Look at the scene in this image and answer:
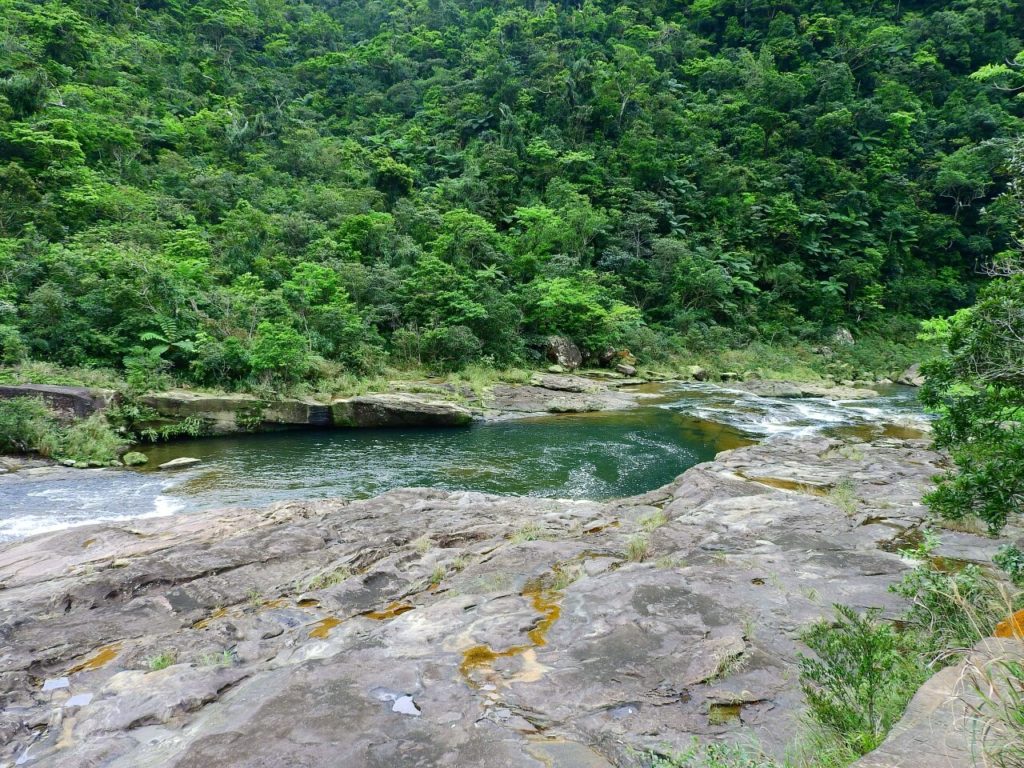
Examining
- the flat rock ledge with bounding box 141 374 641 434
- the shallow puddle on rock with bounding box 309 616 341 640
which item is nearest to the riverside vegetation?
the flat rock ledge with bounding box 141 374 641 434

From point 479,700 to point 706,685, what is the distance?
1522 mm

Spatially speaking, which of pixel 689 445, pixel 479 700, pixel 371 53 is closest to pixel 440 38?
pixel 371 53

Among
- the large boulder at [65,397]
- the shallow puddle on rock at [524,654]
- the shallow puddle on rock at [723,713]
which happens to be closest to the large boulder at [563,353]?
the large boulder at [65,397]

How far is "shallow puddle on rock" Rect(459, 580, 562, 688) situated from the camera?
12.5ft

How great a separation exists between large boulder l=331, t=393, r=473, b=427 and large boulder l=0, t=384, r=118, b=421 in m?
6.36

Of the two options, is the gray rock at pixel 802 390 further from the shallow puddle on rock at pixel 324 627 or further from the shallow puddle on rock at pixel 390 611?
the shallow puddle on rock at pixel 324 627

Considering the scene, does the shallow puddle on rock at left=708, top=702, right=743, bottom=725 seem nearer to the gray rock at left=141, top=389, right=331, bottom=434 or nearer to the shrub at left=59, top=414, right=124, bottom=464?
the shrub at left=59, top=414, right=124, bottom=464

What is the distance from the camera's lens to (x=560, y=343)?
88.8ft

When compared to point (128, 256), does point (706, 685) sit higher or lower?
lower

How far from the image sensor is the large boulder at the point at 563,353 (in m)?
26.7

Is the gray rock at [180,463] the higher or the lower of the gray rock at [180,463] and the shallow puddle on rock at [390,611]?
the lower

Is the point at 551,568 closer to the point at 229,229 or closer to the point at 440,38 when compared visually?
the point at 229,229

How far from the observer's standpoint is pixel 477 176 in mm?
36625

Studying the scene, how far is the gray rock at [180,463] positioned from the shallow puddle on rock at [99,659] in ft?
32.0
